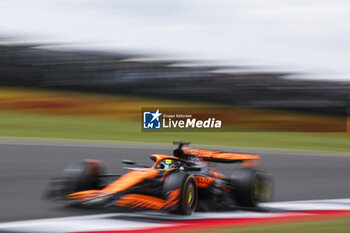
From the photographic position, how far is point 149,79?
57.5 ft

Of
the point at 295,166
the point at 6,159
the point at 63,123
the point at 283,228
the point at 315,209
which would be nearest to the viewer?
the point at 283,228

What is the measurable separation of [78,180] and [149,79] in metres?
11.4

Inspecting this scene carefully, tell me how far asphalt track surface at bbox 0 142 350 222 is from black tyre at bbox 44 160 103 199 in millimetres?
173

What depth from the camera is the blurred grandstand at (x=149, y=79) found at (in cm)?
1708

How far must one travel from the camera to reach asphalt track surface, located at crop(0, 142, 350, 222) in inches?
250

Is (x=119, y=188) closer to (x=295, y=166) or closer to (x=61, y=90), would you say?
(x=295, y=166)

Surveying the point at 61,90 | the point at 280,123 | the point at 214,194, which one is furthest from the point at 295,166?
the point at 61,90

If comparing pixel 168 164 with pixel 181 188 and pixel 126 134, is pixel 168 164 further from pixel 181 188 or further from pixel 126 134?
pixel 126 134

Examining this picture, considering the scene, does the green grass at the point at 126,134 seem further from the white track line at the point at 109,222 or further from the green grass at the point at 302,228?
the green grass at the point at 302,228

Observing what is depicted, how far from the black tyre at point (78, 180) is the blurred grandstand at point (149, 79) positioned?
35.4 feet

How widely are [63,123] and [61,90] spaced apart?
1704 mm

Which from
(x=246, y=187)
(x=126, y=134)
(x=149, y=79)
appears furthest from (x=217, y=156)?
(x=149, y=79)

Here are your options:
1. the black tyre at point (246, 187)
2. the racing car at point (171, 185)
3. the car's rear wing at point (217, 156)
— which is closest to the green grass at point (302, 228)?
the racing car at point (171, 185)

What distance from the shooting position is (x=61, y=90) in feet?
57.9
